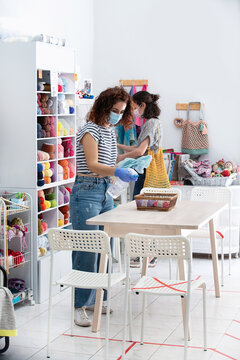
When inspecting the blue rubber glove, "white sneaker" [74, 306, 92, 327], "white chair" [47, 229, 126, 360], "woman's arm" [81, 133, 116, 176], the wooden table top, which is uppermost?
"woman's arm" [81, 133, 116, 176]

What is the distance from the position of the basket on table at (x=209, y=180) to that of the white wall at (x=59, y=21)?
157cm

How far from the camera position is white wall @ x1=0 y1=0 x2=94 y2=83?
5.13 meters

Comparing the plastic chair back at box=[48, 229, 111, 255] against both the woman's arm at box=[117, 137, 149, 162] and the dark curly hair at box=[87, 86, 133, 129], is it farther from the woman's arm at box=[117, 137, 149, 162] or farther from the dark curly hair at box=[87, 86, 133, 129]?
the woman's arm at box=[117, 137, 149, 162]

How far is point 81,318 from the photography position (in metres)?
4.14

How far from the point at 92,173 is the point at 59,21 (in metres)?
2.42

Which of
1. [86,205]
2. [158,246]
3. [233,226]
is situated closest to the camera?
[158,246]

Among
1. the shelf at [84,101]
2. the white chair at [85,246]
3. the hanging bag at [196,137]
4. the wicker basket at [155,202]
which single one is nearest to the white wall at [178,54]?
the hanging bag at [196,137]

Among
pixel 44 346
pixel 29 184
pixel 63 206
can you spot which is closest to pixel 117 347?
pixel 44 346

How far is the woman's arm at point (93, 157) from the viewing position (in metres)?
3.96

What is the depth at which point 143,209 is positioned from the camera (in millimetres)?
4203

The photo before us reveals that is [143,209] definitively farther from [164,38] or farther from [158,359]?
[164,38]

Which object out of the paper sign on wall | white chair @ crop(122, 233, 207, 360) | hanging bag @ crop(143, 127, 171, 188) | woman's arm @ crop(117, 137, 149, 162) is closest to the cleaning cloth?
white chair @ crop(122, 233, 207, 360)

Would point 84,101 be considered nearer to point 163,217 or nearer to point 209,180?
point 209,180

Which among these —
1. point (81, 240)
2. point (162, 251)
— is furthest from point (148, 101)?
point (162, 251)
